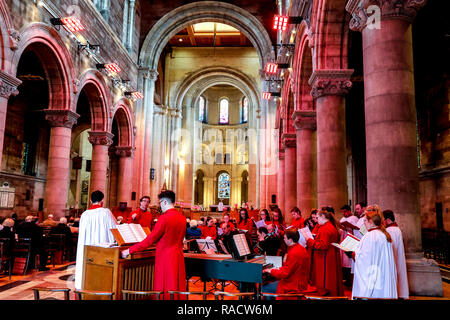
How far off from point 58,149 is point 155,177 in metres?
13.8

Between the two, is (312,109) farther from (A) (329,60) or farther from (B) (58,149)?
(B) (58,149)

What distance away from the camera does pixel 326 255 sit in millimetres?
5262

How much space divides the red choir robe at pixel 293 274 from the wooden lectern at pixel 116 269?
1.60m

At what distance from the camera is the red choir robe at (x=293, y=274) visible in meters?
4.00

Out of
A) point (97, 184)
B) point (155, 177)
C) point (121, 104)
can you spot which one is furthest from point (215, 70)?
point (97, 184)

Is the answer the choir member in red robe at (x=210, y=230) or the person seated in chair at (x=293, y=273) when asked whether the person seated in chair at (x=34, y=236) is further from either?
the person seated in chair at (x=293, y=273)

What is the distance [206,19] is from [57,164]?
15.4m

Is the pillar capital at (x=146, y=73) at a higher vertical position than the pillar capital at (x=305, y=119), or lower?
higher

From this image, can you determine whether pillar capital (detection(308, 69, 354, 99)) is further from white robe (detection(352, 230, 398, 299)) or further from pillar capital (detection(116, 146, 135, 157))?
pillar capital (detection(116, 146, 135, 157))

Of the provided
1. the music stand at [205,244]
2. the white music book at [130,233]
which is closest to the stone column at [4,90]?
the music stand at [205,244]

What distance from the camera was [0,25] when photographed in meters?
9.34

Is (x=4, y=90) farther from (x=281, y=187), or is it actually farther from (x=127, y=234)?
(x=281, y=187)

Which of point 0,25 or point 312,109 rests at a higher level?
point 0,25

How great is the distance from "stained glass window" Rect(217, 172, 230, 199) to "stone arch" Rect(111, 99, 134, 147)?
21471 mm
